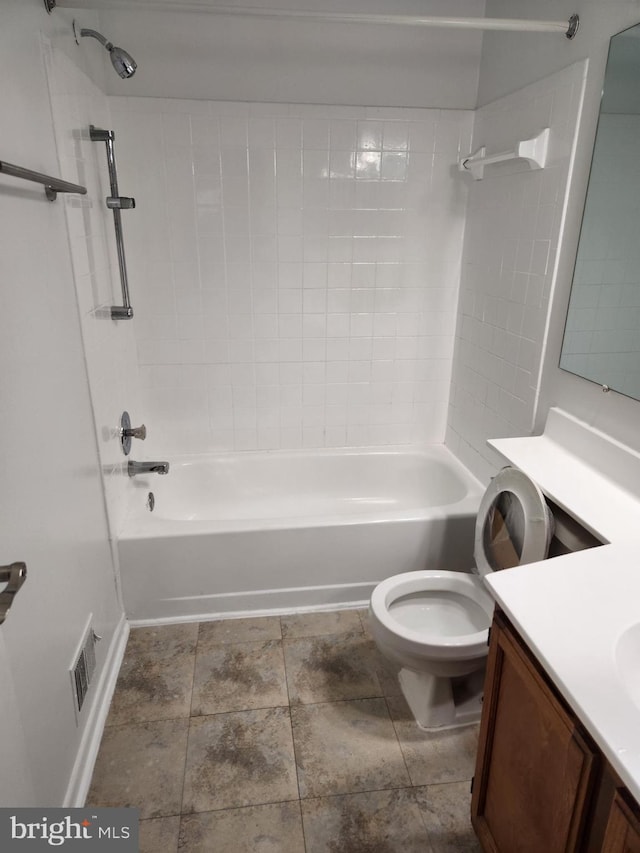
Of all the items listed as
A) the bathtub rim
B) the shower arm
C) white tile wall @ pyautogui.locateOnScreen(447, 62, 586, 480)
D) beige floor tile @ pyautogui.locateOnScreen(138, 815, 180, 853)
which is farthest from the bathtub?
the shower arm

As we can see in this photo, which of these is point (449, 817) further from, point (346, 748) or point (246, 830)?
point (246, 830)

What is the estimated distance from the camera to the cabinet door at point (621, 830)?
760 mm

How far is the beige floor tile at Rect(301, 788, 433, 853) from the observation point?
1438 millimetres

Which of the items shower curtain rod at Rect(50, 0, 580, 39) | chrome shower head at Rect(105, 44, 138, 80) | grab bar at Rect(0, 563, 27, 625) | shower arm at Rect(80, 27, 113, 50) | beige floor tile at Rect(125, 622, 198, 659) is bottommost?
beige floor tile at Rect(125, 622, 198, 659)

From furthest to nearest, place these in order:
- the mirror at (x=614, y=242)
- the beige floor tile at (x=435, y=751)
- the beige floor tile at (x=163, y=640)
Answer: the beige floor tile at (x=163, y=640) < the beige floor tile at (x=435, y=751) < the mirror at (x=614, y=242)

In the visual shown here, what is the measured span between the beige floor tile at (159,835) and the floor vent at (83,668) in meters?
0.35

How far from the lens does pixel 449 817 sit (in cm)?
151

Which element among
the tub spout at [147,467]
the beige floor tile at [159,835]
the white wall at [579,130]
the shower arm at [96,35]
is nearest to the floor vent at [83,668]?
the beige floor tile at [159,835]

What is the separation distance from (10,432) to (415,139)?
217cm

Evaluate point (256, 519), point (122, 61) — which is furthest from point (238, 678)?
point (122, 61)

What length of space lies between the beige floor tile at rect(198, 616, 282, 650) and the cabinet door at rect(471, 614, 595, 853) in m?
1.03

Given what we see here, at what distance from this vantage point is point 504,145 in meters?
2.21

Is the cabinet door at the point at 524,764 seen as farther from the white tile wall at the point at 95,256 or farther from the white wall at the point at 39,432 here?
the white tile wall at the point at 95,256

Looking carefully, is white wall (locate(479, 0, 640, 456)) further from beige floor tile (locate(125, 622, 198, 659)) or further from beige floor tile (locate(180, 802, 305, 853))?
beige floor tile (locate(125, 622, 198, 659))
